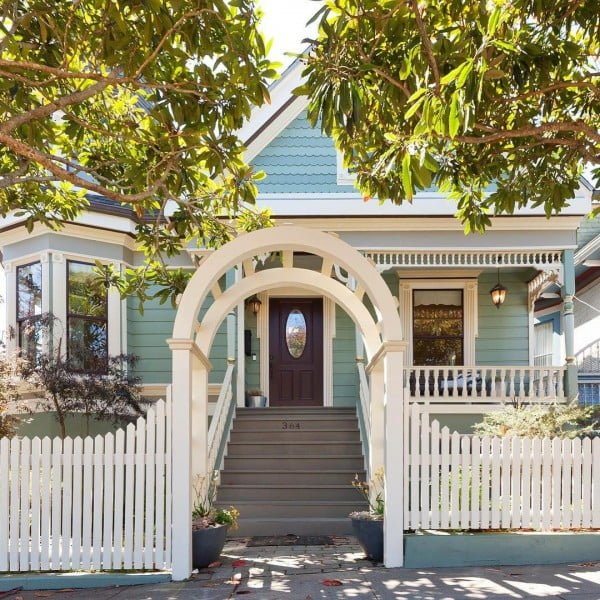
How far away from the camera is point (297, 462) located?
10.4 metres

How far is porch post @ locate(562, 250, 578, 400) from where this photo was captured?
1141 centimetres

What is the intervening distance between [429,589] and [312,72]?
4.31 metres

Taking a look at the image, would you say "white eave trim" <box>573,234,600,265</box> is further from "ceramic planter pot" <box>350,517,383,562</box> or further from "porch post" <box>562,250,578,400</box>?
"ceramic planter pot" <box>350,517,383,562</box>

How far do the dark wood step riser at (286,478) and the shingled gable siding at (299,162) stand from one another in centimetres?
490

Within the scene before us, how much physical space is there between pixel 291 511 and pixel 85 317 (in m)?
4.89

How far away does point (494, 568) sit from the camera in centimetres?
Result: 645

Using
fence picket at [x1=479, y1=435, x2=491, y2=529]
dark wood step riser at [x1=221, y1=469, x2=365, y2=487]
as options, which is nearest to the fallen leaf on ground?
fence picket at [x1=479, y1=435, x2=491, y2=529]

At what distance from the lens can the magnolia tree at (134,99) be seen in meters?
5.79

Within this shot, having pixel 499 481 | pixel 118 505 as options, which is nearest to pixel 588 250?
pixel 499 481

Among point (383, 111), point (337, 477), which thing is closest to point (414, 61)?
point (383, 111)

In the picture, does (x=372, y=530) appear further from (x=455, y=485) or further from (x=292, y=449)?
(x=292, y=449)

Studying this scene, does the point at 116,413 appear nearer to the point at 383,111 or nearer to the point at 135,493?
the point at 135,493

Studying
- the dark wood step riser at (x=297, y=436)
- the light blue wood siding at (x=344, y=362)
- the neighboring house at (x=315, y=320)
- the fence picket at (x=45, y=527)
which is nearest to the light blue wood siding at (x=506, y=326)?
the neighboring house at (x=315, y=320)

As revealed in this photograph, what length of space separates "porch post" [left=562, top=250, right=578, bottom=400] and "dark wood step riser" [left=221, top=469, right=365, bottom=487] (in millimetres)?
3855
